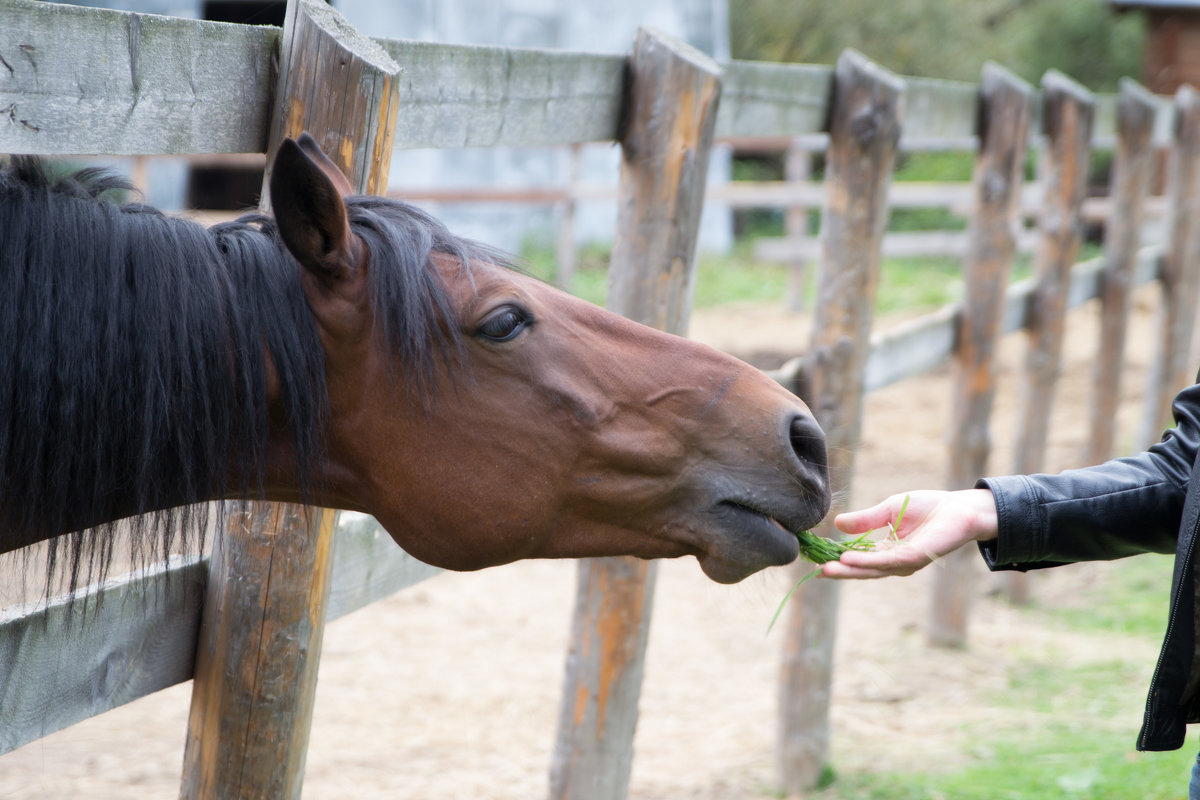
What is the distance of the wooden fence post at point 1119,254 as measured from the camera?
21.7ft

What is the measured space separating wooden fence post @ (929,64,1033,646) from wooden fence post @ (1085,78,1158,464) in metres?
2.08

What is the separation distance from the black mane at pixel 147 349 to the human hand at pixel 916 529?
79 centimetres

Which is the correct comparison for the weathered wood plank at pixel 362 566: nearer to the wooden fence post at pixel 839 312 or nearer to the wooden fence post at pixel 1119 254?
the wooden fence post at pixel 839 312

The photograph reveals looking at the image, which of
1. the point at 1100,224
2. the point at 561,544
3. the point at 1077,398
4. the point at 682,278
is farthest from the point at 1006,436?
the point at 1100,224

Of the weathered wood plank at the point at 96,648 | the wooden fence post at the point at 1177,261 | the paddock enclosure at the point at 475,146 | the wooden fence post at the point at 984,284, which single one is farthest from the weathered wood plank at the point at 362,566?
the wooden fence post at the point at 1177,261

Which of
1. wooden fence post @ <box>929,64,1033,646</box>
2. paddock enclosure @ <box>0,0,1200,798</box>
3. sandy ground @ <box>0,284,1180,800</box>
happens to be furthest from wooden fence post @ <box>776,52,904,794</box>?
wooden fence post @ <box>929,64,1033,646</box>

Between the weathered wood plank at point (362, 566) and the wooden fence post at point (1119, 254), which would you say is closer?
the weathered wood plank at point (362, 566)

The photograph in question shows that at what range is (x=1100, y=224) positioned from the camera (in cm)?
1655

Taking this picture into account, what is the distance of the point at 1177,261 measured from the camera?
7676mm

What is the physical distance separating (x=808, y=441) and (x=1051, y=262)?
14.5ft

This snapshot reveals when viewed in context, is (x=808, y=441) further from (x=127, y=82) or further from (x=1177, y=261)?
(x=1177, y=261)

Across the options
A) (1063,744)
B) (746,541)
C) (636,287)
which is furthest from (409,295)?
(1063,744)

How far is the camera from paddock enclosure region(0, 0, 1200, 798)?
Answer: 64.9 inches

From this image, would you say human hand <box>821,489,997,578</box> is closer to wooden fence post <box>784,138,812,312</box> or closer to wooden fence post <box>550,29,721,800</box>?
wooden fence post <box>550,29,721,800</box>
